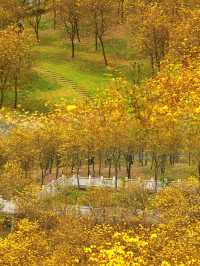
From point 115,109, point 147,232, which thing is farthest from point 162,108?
point 147,232

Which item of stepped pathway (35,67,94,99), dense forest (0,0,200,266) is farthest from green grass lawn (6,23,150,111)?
dense forest (0,0,200,266)

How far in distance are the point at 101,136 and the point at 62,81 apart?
118ft

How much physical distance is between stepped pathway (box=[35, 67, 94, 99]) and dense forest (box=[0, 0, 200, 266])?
0.17 metres

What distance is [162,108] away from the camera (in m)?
76.3

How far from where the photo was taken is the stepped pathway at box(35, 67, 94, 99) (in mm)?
101062

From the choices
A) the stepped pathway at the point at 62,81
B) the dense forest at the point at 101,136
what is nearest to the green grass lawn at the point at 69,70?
the stepped pathway at the point at 62,81

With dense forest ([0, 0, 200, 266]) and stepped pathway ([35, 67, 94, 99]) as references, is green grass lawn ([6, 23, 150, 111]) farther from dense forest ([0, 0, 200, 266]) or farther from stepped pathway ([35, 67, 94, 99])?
dense forest ([0, 0, 200, 266])

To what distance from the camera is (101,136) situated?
71.2 metres

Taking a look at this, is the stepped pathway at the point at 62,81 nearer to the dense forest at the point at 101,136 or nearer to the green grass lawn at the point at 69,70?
→ the green grass lawn at the point at 69,70

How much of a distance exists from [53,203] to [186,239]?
20897 millimetres

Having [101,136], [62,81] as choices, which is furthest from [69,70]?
[101,136]

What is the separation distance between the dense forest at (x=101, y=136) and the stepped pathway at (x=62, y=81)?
168 millimetres

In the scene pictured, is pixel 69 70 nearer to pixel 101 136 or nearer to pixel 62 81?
pixel 62 81

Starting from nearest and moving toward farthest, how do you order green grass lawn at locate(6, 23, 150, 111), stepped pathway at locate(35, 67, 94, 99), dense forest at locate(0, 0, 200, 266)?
dense forest at locate(0, 0, 200, 266), green grass lawn at locate(6, 23, 150, 111), stepped pathway at locate(35, 67, 94, 99)
